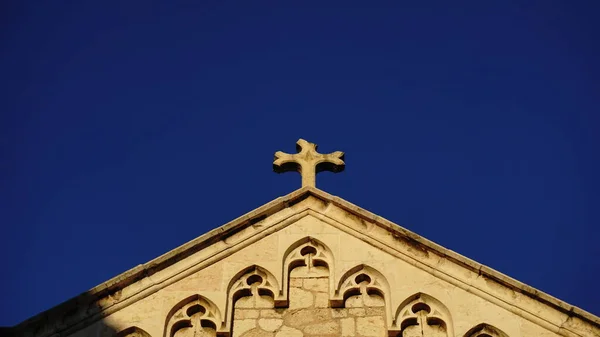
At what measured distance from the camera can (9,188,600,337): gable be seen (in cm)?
1271

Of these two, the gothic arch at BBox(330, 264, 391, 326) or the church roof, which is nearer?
the church roof

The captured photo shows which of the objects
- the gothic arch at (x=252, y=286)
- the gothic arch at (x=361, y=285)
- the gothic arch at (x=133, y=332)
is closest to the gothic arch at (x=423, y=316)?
the gothic arch at (x=361, y=285)

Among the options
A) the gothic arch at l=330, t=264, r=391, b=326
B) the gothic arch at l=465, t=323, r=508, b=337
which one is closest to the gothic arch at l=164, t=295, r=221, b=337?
the gothic arch at l=330, t=264, r=391, b=326

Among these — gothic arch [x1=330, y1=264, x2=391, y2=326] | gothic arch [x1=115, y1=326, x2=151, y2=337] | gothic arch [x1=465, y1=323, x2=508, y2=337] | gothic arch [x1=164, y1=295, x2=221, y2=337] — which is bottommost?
gothic arch [x1=465, y1=323, x2=508, y2=337]

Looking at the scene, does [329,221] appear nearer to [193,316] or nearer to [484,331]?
[193,316]

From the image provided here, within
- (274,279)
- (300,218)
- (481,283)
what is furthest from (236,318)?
(481,283)

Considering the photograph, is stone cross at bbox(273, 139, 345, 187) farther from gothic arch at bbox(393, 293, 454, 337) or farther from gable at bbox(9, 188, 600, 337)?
gothic arch at bbox(393, 293, 454, 337)

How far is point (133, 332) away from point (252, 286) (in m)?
1.16

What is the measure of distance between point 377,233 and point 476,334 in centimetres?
142

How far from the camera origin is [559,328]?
41.5 ft

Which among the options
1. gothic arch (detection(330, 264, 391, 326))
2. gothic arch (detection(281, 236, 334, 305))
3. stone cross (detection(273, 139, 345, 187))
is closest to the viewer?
gothic arch (detection(330, 264, 391, 326))

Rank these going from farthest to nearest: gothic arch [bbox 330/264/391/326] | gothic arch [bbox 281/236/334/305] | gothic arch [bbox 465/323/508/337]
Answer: gothic arch [bbox 281/236/334/305] < gothic arch [bbox 330/264/391/326] < gothic arch [bbox 465/323/508/337]

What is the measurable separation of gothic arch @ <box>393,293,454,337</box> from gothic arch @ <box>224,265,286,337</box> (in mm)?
1068

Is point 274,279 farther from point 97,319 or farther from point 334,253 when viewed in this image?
point 97,319
